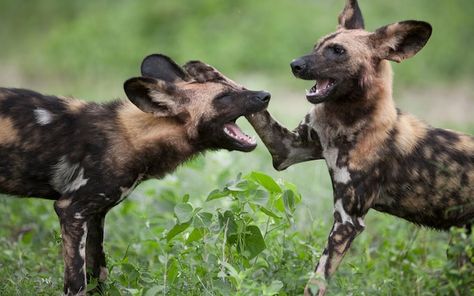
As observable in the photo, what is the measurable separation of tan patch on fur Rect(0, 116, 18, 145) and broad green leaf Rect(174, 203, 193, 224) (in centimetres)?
96

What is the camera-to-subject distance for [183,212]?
4.43 meters

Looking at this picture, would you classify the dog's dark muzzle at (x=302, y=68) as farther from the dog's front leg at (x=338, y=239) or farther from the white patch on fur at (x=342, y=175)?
the dog's front leg at (x=338, y=239)

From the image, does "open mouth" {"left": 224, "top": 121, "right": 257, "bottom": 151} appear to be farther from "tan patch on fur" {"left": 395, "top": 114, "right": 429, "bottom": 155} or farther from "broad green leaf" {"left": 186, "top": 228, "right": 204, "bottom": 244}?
"tan patch on fur" {"left": 395, "top": 114, "right": 429, "bottom": 155}

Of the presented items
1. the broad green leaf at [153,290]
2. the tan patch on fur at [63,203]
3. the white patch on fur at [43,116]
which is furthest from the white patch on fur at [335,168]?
the white patch on fur at [43,116]

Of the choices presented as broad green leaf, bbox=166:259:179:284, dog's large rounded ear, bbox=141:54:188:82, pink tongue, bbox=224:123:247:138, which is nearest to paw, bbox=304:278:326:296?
broad green leaf, bbox=166:259:179:284

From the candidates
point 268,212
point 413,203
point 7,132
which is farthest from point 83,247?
point 413,203

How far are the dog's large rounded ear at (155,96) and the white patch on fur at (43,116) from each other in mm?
465

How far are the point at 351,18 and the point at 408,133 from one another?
0.79 m

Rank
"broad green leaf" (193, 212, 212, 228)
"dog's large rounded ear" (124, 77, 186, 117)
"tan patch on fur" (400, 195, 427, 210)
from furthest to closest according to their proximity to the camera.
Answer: "tan patch on fur" (400, 195, 427, 210) < "dog's large rounded ear" (124, 77, 186, 117) < "broad green leaf" (193, 212, 212, 228)

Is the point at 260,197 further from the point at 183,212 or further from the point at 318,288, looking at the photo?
the point at 318,288

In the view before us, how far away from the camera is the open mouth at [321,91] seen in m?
4.54

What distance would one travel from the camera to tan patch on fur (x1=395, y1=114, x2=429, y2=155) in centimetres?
472

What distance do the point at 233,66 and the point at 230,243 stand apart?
6.46 m

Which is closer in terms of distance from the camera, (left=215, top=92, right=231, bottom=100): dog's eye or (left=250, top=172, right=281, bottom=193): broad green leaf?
(left=250, top=172, right=281, bottom=193): broad green leaf
